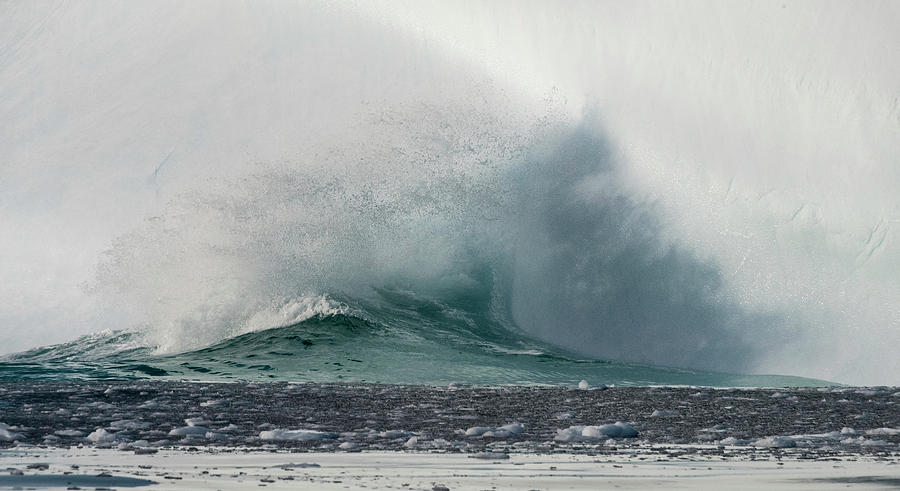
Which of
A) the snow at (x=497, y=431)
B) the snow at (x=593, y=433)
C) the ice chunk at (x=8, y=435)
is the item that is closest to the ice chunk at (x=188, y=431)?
the ice chunk at (x=8, y=435)

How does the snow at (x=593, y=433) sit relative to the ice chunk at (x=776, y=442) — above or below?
below

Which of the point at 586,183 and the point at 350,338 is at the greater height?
the point at 586,183

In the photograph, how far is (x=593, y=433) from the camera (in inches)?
365

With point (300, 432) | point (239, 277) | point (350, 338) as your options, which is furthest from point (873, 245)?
point (300, 432)

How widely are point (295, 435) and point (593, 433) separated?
2603 mm

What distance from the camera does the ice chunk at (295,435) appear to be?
8.84m

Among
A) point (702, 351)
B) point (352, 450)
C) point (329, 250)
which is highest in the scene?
point (329, 250)

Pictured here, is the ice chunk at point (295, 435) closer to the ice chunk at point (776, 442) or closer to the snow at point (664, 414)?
the ice chunk at point (776, 442)

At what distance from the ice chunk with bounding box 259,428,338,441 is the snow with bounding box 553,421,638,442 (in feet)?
6.51

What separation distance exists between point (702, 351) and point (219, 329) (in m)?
10.2

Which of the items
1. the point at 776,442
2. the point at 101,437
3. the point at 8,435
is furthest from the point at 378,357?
the point at 776,442

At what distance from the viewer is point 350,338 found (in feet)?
68.4

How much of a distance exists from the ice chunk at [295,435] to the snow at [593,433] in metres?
1.98

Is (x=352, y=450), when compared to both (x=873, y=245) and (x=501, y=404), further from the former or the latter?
(x=873, y=245)
